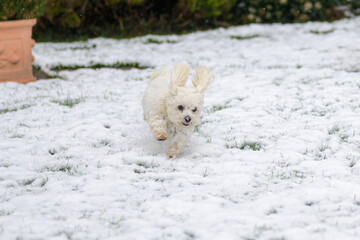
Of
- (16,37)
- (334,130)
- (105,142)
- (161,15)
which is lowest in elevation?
(105,142)

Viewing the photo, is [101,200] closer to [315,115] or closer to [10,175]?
[10,175]

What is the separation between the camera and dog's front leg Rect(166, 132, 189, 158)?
4.02 meters

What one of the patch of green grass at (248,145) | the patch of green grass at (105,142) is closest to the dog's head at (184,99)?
the patch of green grass at (248,145)

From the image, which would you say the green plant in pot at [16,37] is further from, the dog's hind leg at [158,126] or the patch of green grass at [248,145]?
the patch of green grass at [248,145]

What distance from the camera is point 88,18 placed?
1159cm

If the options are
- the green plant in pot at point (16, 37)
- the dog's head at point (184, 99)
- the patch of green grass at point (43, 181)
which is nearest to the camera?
the patch of green grass at point (43, 181)

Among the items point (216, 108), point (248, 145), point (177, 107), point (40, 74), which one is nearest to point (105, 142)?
point (177, 107)

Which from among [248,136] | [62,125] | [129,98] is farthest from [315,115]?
[62,125]

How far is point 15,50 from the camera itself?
6691 mm

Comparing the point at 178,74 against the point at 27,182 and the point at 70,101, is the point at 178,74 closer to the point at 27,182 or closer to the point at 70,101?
the point at 27,182

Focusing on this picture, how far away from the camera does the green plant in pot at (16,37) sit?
21.3 feet

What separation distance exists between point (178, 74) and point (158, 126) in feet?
1.68

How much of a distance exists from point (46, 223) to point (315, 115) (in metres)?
3.50

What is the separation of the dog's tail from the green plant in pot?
3580mm
